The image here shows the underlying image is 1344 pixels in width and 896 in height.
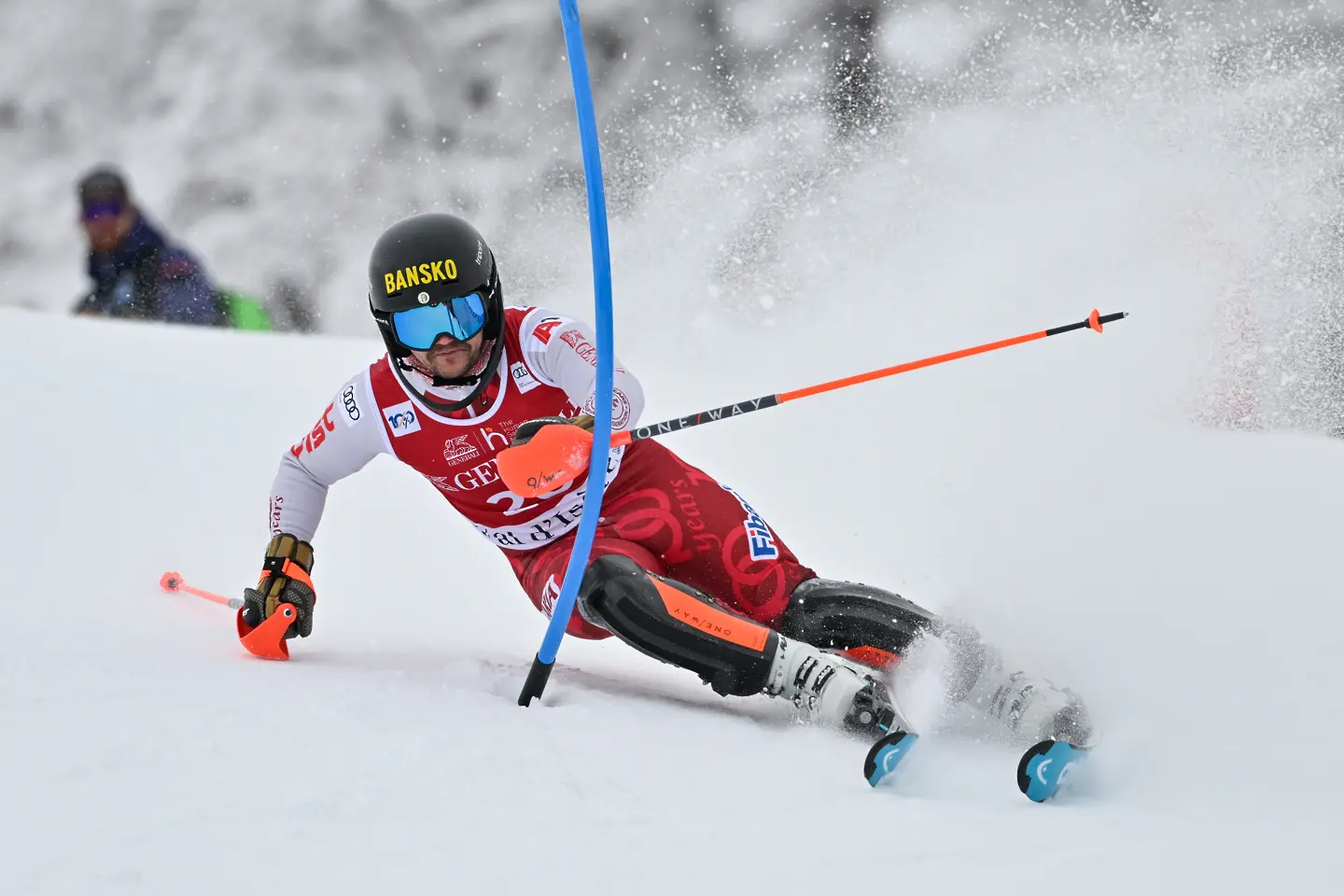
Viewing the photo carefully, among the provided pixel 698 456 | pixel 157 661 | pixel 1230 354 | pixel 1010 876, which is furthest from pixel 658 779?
pixel 1230 354

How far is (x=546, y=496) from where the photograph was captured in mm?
2605

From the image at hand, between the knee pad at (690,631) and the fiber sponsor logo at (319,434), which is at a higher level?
the fiber sponsor logo at (319,434)

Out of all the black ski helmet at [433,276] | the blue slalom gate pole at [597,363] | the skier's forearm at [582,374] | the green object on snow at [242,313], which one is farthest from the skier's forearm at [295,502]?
the green object on snow at [242,313]

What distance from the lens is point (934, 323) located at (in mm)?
7145

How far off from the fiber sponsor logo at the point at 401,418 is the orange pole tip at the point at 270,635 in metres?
0.46

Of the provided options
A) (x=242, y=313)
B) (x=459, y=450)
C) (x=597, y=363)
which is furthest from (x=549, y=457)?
(x=242, y=313)

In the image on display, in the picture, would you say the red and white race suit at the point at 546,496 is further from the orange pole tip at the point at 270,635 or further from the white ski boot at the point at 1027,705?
the white ski boot at the point at 1027,705

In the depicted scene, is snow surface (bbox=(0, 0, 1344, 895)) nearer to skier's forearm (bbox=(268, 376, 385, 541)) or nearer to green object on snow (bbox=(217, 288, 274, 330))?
skier's forearm (bbox=(268, 376, 385, 541))

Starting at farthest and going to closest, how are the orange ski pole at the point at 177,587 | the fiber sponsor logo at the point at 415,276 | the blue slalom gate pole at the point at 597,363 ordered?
1. the orange ski pole at the point at 177,587
2. the fiber sponsor logo at the point at 415,276
3. the blue slalom gate pole at the point at 597,363

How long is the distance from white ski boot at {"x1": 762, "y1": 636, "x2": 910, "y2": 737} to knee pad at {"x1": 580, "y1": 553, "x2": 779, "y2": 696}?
1.2 inches

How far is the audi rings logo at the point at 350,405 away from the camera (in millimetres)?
2773

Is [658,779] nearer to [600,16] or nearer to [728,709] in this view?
[728,709]

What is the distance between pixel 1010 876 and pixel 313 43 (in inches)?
634

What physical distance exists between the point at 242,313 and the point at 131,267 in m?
1.01
